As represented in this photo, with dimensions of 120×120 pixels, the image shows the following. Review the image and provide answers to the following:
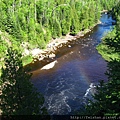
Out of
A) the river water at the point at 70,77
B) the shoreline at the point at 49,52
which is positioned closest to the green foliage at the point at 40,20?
the shoreline at the point at 49,52

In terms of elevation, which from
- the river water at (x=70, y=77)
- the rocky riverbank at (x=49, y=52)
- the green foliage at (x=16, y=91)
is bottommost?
the river water at (x=70, y=77)

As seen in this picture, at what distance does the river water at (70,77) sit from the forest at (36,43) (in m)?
3.24

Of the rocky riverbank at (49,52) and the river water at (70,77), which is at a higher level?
the rocky riverbank at (49,52)

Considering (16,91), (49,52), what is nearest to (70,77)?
(49,52)

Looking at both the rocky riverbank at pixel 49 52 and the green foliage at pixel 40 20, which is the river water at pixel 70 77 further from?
the green foliage at pixel 40 20

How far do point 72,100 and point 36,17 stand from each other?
55774mm

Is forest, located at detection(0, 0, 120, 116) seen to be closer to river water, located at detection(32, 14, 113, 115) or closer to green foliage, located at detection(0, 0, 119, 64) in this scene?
green foliage, located at detection(0, 0, 119, 64)

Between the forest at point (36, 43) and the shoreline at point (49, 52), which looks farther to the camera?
the shoreline at point (49, 52)

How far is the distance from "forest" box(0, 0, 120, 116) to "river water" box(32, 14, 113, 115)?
3.24 m

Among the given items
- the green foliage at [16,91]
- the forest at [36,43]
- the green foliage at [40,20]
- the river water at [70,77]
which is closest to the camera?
the forest at [36,43]

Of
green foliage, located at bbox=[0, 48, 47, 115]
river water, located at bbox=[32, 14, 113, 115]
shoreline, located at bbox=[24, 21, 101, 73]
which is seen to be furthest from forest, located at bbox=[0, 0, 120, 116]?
river water, located at bbox=[32, 14, 113, 115]

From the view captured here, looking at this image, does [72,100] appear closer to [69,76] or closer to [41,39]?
[69,76]

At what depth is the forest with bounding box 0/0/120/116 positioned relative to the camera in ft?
54.1

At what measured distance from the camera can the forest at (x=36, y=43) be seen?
1650cm
